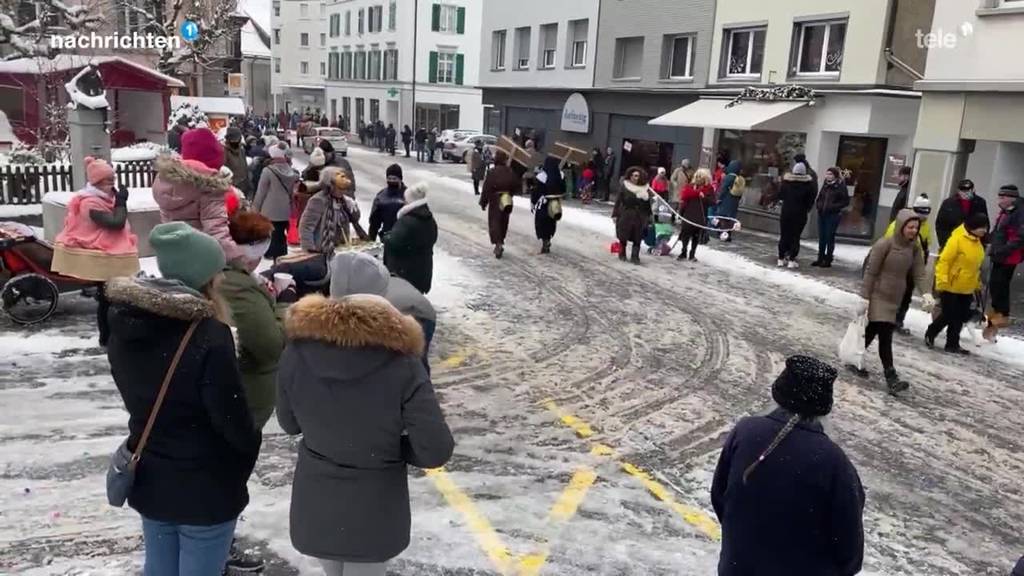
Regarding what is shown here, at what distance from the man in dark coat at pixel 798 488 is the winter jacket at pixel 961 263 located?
6861 millimetres

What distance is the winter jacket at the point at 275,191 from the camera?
9.94m

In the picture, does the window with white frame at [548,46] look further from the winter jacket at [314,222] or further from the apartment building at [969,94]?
the winter jacket at [314,222]

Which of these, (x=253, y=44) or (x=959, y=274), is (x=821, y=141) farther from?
(x=253, y=44)

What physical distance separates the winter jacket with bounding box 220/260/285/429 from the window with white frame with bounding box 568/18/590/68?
2407 centimetres

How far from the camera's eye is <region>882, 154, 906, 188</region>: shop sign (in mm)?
16653

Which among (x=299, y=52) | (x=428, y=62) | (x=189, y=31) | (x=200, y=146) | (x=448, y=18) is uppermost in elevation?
(x=448, y=18)

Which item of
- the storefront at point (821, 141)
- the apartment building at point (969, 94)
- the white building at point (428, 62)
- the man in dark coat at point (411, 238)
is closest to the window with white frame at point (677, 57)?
the storefront at point (821, 141)

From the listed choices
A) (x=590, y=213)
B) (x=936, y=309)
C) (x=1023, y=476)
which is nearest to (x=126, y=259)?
(x=1023, y=476)

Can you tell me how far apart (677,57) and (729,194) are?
7.32m

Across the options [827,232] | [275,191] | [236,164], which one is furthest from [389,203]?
[827,232]

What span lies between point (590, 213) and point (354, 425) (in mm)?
18151

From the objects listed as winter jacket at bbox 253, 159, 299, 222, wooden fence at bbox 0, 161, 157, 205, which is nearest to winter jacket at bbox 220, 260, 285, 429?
winter jacket at bbox 253, 159, 299, 222

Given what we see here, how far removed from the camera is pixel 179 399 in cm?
280

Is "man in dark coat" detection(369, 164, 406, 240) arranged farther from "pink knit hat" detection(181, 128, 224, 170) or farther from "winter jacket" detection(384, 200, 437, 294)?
"pink knit hat" detection(181, 128, 224, 170)
